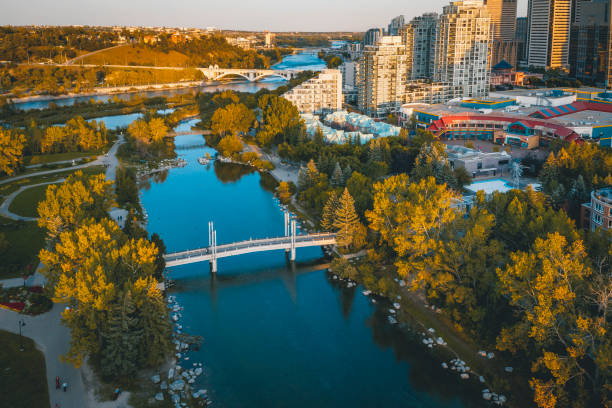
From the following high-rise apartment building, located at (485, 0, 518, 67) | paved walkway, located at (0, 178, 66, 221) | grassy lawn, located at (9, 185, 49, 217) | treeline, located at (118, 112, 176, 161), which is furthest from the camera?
high-rise apartment building, located at (485, 0, 518, 67)

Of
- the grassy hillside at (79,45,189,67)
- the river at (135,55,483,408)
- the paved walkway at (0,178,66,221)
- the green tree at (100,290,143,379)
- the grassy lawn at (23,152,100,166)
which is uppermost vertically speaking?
the grassy hillside at (79,45,189,67)

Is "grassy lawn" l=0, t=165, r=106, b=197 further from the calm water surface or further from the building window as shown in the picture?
the building window

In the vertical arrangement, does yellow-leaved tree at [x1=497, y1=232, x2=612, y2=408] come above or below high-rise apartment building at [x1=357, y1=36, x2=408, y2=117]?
below

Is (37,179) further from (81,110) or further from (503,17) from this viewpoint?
(503,17)

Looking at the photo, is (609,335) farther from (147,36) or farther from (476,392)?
(147,36)

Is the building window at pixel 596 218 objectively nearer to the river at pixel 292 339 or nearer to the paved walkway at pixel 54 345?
the river at pixel 292 339

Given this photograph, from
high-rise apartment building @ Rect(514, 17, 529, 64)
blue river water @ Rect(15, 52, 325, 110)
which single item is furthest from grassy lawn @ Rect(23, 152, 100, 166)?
high-rise apartment building @ Rect(514, 17, 529, 64)

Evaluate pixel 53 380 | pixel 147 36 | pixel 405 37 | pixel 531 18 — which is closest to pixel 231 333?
pixel 53 380

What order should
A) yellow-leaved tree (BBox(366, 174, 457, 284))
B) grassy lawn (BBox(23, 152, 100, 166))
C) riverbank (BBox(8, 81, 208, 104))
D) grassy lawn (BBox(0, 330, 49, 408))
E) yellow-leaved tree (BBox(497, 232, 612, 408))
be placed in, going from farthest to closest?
riverbank (BBox(8, 81, 208, 104)) → grassy lawn (BBox(23, 152, 100, 166)) → yellow-leaved tree (BBox(366, 174, 457, 284)) → grassy lawn (BBox(0, 330, 49, 408)) → yellow-leaved tree (BBox(497, 232, 612, 408))

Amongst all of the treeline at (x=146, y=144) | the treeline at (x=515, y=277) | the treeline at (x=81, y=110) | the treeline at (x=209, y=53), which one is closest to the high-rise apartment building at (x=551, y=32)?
the treeline at (x=209, y=53)
